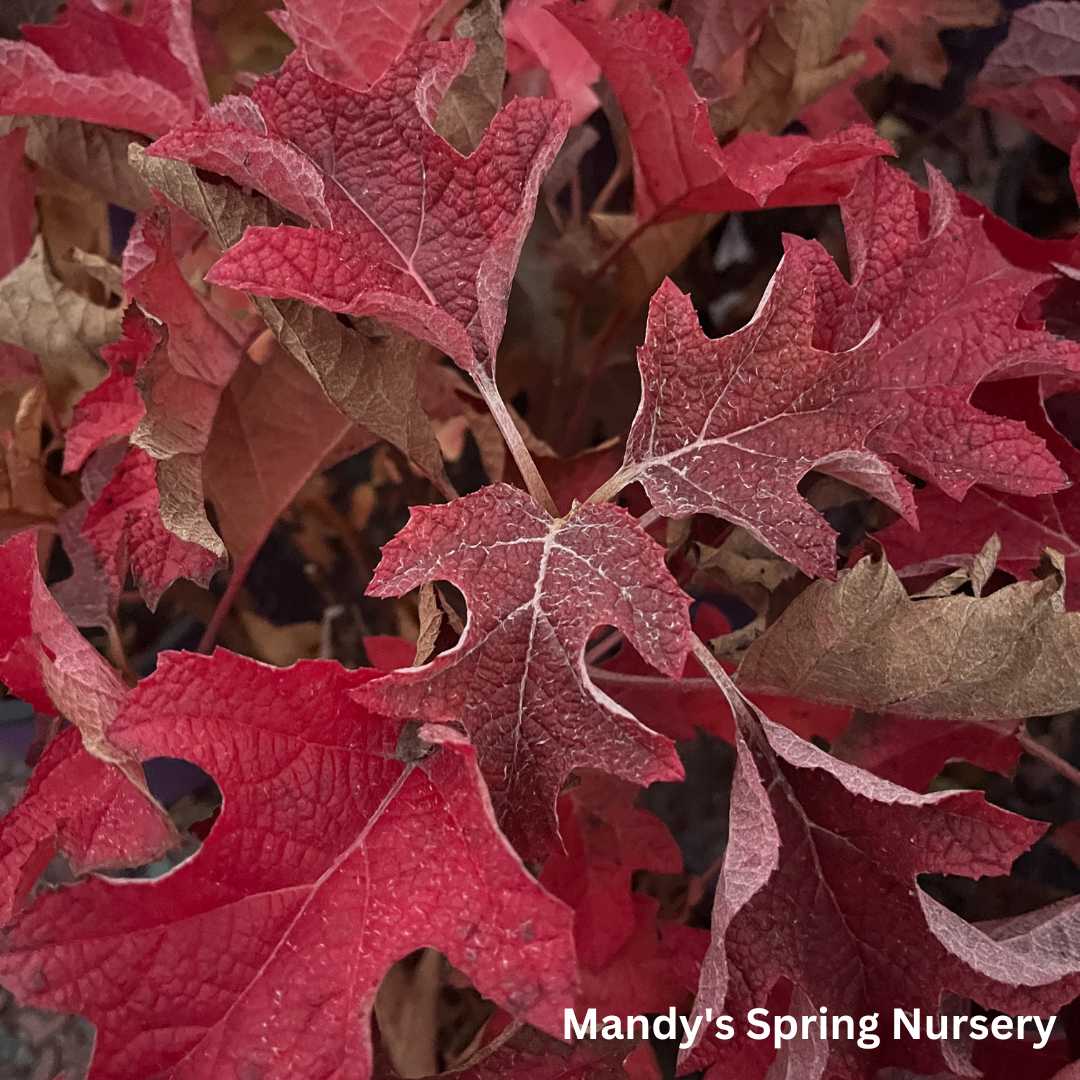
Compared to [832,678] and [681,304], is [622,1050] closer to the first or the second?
[832,678]

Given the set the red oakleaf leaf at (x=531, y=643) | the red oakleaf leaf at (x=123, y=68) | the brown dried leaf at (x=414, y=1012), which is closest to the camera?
the red oakleaf leaf at (x=531, y=643)

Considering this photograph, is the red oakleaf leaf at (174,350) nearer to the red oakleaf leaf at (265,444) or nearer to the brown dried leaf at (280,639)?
the red oakleaf leaf at (265,444)

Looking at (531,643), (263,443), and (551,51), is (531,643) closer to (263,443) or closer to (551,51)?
(263,443)

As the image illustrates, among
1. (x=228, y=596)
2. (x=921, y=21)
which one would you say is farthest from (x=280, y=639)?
(x=921, y=21)

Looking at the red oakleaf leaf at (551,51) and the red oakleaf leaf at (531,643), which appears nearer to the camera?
the red oakleaf leaf at (531,643)

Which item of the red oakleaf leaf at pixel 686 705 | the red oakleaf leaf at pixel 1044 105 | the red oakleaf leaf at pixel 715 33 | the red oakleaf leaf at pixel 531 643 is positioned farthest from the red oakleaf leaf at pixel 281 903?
the red oakleaf leaf at pixel 1044 105

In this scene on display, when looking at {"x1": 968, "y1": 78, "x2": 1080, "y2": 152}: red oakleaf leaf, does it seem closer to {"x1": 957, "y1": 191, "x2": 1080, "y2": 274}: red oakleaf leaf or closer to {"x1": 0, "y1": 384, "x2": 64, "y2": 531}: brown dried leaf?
{"x1": 957, "y1": 191, "x2": 1080, "y2": 274}: red oakleaf leaf

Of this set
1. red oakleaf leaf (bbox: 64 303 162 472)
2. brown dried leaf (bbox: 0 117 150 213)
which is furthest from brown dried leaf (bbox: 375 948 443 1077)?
brown dried leaf (bbox: 0 117 150 213)
